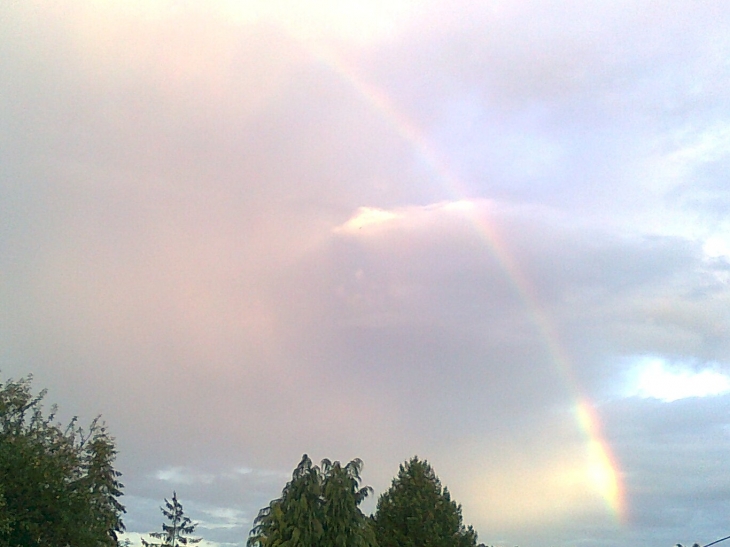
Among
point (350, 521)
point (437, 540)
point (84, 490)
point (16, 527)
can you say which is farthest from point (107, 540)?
point (437, 540)

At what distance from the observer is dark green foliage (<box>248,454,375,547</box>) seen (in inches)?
1581

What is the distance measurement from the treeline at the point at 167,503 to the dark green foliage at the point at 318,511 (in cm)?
5

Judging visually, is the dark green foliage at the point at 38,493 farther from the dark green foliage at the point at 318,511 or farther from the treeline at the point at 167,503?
the dark green foliage at the point at 318,511

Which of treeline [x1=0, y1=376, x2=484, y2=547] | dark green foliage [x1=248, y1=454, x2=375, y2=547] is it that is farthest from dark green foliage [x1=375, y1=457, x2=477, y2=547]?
dark green foliage [x1=248, y1=454, x2=375, y2=547]

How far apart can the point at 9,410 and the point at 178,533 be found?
31.9 m

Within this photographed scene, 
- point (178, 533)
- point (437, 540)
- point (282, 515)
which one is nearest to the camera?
point (282, 515)

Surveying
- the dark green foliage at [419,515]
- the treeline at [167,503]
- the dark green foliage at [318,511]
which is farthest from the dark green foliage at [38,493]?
the dark green foliage at [419,515]

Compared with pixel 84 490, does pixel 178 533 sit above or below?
above

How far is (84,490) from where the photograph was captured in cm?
3175

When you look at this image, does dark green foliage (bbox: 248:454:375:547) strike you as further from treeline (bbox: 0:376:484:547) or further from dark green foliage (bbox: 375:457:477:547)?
dark green foliage (bbox: 375:457:477:547)

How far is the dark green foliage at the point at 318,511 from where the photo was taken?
40156 millimetres

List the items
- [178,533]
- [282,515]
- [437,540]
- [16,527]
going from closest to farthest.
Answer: [16,527] → [282,515] → [437,540] → [178,533]

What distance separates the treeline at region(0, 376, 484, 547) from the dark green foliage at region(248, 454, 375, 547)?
0.05 m

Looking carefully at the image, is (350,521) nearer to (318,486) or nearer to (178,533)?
(318,486)
